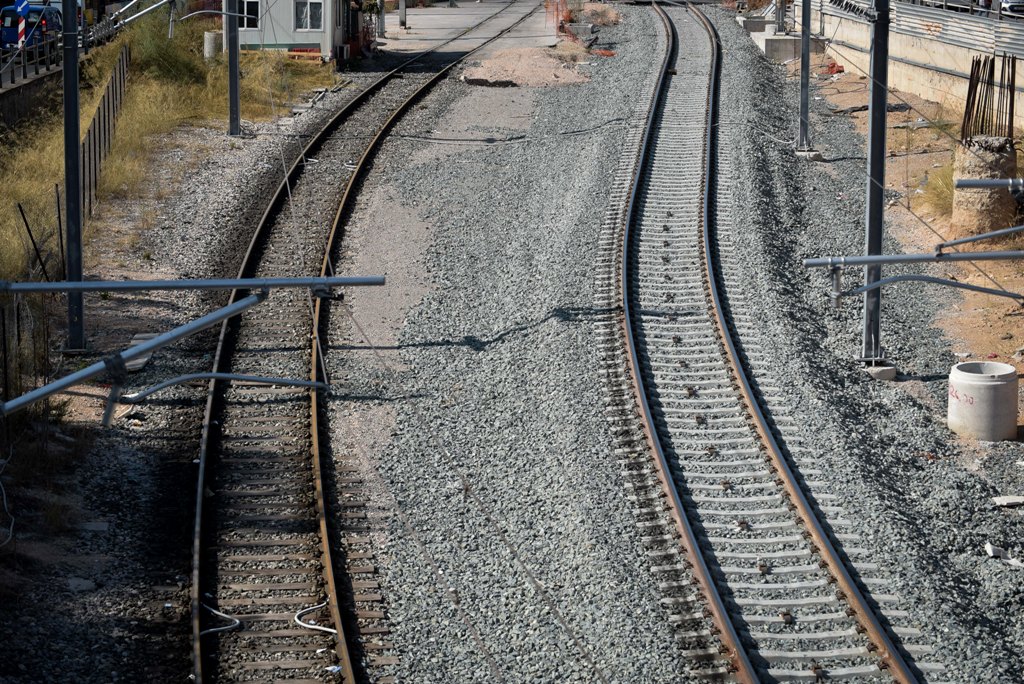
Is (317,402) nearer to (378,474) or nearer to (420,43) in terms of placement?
(378,474)

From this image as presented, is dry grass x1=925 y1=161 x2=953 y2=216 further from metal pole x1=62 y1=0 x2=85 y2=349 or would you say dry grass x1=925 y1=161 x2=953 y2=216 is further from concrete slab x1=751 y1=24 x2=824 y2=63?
metal pole x1=62 y1=0 x2=85 y2=349

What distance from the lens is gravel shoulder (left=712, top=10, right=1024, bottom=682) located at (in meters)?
10.6

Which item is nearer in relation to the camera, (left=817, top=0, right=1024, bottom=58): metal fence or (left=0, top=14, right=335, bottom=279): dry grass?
(left=0, top=14, right=335, bottom=279): dry grass

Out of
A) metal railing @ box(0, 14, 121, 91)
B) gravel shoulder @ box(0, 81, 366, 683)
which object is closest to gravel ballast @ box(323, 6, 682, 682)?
gravel shoulder @ box(0, 81, 366, 683)

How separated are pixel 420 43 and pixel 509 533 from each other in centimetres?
3170

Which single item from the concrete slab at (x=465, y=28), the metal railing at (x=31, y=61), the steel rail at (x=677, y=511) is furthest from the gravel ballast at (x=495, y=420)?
the concrete slab at (x=465, y=28)

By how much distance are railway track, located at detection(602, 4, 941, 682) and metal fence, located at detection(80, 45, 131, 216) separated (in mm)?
8658

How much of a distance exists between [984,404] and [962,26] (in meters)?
18.6

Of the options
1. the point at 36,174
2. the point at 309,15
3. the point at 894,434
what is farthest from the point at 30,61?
the point at 894,434

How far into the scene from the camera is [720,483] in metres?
12.6

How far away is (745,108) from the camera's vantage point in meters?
28.0

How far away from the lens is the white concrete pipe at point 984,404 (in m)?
14.0

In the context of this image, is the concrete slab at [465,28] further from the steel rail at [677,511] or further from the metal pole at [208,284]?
the metal pole at [208,284]

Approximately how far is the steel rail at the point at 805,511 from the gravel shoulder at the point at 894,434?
33cm
